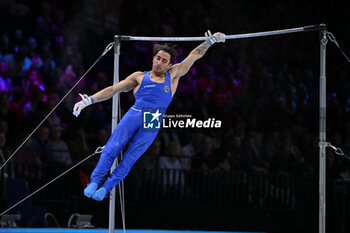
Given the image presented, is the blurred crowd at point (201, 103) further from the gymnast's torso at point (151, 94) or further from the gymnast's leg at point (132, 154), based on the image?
the gymnast's leg at point (132, 154)

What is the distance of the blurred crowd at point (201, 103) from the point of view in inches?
285

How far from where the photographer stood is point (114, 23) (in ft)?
31.1

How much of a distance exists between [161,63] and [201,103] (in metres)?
2.03

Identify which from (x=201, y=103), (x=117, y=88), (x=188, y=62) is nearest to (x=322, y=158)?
(x=188, y=62)

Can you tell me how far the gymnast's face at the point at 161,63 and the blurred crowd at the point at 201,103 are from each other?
1337mm

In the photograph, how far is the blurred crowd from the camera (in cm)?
723

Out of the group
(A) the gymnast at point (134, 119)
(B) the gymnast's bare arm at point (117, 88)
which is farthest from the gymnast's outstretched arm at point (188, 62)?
(B) the gymnast's bare arm at point (117, 88)

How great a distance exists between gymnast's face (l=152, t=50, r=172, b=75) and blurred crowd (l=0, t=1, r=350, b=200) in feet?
4.39

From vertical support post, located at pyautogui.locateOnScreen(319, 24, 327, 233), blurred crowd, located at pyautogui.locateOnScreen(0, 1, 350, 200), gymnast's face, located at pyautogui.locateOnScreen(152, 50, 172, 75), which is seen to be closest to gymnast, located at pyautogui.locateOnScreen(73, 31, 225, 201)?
gymnast's face, located at pyautogui.locateOnScreen(152, 50, 172, 75)

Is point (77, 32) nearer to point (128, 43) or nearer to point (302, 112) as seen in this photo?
point (128, 43)

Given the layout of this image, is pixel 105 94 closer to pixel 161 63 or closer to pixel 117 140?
pixel 117 140

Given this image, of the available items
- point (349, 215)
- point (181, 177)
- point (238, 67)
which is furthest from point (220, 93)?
point (349, 215)

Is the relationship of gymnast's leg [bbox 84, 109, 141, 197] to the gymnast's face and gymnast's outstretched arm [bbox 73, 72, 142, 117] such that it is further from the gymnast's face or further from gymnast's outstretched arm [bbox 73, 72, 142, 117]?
the gymnast's face

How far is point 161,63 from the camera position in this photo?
5.20 m
